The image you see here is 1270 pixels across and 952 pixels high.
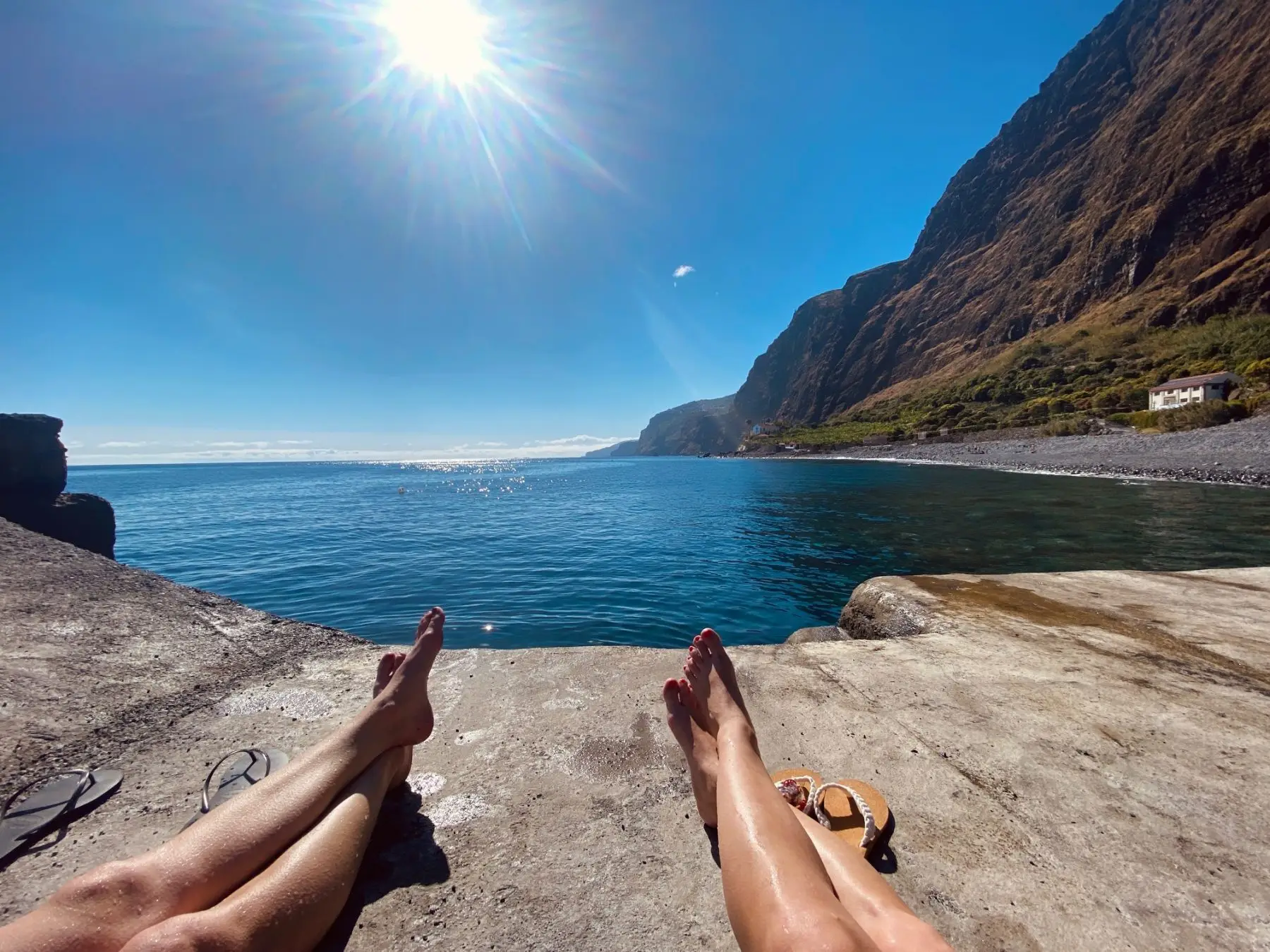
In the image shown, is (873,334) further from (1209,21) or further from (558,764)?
(558,764)

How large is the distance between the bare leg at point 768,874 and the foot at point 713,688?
36 centimetres

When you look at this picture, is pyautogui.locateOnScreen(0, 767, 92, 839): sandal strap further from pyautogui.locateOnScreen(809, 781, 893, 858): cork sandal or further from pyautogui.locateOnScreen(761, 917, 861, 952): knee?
pyautogui.locateOnScreen(809, 781, 893, 858): cork sandal

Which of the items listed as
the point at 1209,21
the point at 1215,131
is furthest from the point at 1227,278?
the point at 1209,21

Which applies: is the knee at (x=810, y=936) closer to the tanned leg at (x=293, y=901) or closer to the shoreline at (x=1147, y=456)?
the tanned leg at (x=293, y=901)

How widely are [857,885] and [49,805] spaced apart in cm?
397

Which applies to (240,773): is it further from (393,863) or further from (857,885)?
(857,885)

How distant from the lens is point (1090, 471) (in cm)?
2773

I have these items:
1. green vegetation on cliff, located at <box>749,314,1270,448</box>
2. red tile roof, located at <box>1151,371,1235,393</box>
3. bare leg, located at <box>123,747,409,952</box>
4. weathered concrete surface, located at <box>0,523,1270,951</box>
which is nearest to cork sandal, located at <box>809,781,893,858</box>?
weathered concrete surface, located at <box>0,523,1270,951</box>

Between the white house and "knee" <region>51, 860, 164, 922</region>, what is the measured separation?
56.0 m

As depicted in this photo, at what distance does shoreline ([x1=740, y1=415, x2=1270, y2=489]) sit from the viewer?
22.2 meters

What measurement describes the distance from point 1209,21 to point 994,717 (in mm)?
147052

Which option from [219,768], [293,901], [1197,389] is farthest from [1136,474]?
[219,768]

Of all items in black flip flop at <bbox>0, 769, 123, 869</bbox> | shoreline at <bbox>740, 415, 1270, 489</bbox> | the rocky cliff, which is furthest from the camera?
the rocky cliff

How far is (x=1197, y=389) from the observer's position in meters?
38.2
